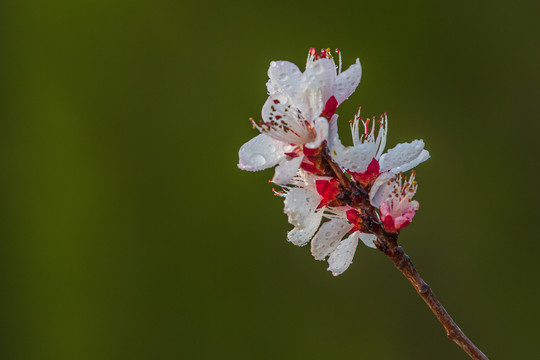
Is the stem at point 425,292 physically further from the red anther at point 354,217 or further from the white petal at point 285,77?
the white petal at point 285,77

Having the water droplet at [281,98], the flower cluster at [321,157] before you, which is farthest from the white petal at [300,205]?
the water droplet at [281,98]

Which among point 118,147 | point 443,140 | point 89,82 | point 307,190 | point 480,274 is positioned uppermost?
point 89,82

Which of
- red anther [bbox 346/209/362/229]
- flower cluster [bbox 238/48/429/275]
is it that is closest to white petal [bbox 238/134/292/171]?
flower cluster [bbox 238/48/429/275]

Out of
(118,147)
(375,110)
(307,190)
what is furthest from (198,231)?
(307,190)

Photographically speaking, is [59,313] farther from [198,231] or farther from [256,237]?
[256,237]

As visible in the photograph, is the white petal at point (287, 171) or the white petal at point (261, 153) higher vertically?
the white petal at point (261, 153)

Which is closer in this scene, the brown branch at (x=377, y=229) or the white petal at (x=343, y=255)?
the brown branch at (x=377, y=229)

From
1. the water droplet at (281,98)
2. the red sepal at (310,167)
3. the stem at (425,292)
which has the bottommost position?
the stem at (425,292)
